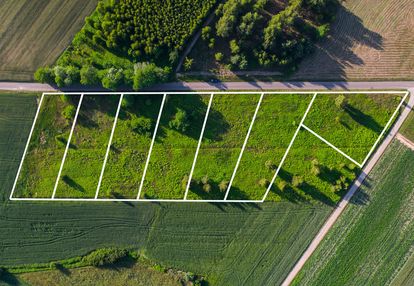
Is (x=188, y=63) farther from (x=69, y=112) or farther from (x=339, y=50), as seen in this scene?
(x=339, y=50)

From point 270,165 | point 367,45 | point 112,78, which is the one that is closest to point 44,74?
point 112,78

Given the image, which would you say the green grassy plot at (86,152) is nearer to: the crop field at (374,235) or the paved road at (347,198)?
the paved road at (347,198)

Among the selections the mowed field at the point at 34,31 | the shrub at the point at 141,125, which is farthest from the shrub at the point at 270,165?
the mowed field at the point at 34,31

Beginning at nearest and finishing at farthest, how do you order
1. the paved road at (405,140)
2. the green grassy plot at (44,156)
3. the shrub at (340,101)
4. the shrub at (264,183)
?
the shrub at (340,101) → the shrub at (264,183) → the paved road at (405,140) → the green grassy plot at (44,156)

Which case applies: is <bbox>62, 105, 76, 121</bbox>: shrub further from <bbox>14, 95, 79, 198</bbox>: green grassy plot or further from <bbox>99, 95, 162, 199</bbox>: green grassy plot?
<bbox>99, 95, 162, 199</bbox>: green grassy plot

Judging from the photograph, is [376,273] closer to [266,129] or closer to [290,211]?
[290,211]

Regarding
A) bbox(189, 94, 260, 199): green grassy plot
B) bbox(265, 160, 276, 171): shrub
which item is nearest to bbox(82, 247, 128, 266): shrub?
bbox(189, 94, 260, 199): green grassy plot
